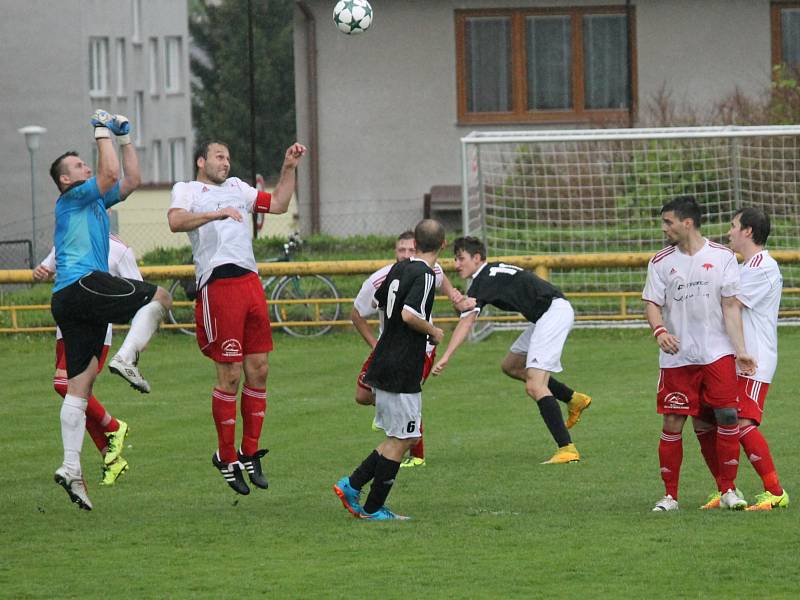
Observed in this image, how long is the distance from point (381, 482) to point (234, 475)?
1.27 m

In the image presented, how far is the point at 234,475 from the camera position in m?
9.92

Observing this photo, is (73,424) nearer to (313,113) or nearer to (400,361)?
(400,361)

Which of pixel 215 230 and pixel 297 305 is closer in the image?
pixel 215 230

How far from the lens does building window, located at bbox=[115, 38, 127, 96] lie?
5528cm

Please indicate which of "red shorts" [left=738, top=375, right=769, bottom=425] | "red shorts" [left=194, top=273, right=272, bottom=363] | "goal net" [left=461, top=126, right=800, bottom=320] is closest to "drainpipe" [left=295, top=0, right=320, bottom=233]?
"goal net" [left=461, top=126, right=800, bottom=320]

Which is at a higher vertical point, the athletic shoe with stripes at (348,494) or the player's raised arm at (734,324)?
the player's raised arm at (734,324)

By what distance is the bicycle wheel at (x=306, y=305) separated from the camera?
21.4m

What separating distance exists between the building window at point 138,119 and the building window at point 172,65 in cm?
248

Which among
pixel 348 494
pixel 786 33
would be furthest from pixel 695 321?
pixel 786 33

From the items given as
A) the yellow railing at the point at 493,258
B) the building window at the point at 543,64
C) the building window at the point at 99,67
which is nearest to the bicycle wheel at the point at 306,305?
the yellow railing at the point at 493,258

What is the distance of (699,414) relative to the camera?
358 inches

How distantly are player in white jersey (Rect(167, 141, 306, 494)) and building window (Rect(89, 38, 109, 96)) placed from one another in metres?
44.7

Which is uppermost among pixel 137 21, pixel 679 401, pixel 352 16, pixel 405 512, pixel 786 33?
pixel 137 21

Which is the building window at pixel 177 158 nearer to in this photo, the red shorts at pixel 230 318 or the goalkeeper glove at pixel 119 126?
the red shorts at pixel 230 318
